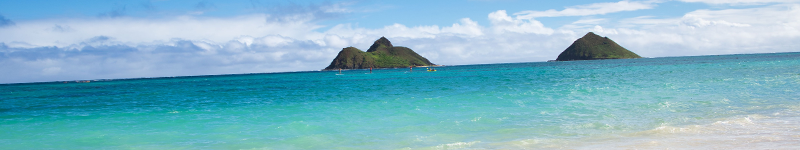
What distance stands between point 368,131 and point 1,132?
1320 centimetres

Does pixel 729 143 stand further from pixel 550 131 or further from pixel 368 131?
pixel 368 131

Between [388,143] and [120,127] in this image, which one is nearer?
[388,143]

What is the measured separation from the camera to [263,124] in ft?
48.7

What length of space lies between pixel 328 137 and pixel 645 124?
341 inches

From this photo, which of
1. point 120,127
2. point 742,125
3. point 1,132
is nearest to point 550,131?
point 742,125

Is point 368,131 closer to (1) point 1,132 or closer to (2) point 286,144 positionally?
(2) point 286,144

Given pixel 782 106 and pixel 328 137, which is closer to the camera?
pixel 328 137

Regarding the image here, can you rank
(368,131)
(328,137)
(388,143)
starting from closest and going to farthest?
1. (388,143)
2. (328,137)
3. (368,131)

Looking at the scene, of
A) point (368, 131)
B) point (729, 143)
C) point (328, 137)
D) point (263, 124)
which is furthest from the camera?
point (263, 124)

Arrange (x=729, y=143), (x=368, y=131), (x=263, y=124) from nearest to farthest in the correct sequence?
(x=729, y=143) < (x=368, y=131) < (x=263, y=124)

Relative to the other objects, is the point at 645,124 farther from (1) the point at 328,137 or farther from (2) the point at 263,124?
(2) the point at 263,124

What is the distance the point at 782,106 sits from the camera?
1488cm

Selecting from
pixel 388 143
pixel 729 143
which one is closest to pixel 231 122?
pixel 388 143

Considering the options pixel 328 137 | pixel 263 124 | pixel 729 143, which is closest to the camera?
pixel 729 143
